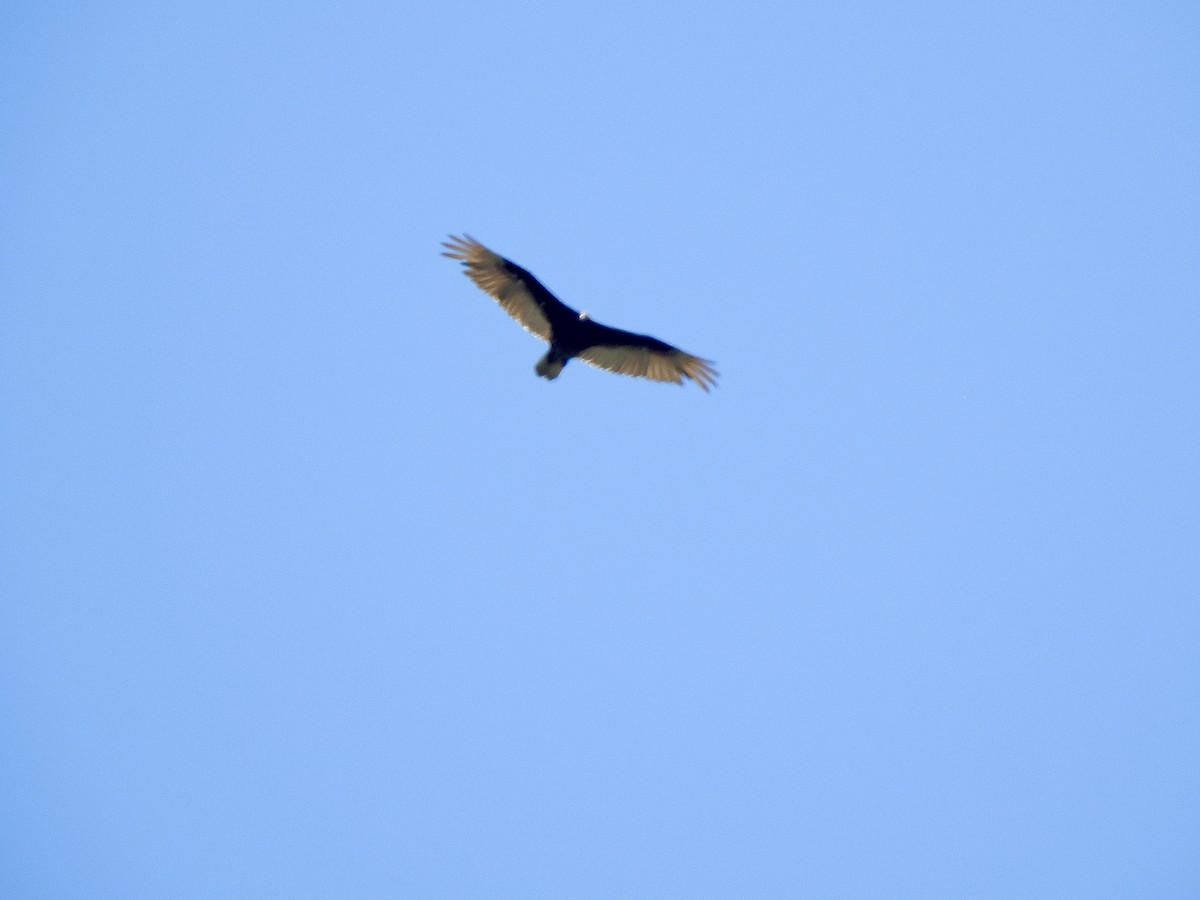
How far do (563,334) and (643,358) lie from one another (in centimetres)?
123

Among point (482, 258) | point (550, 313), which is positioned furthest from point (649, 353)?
point (482, 258)

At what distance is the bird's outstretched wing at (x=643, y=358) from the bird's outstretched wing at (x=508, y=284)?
2.54ft

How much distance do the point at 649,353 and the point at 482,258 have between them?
2.69 meters

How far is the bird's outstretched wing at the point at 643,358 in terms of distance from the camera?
14.4 m

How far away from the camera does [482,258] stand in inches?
550

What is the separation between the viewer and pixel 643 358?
14.6 meters

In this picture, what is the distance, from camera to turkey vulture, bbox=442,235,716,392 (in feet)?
45.9

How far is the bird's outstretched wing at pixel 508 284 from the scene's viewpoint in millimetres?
13938

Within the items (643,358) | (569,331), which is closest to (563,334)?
(569,331)

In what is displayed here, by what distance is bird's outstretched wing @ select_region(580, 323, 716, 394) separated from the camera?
14.4m

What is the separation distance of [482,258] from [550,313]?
1189mm

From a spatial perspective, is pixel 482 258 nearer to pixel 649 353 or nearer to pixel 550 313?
pixel 550 313

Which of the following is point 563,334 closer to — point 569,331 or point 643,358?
point 569,331

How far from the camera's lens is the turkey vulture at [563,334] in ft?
45.9
